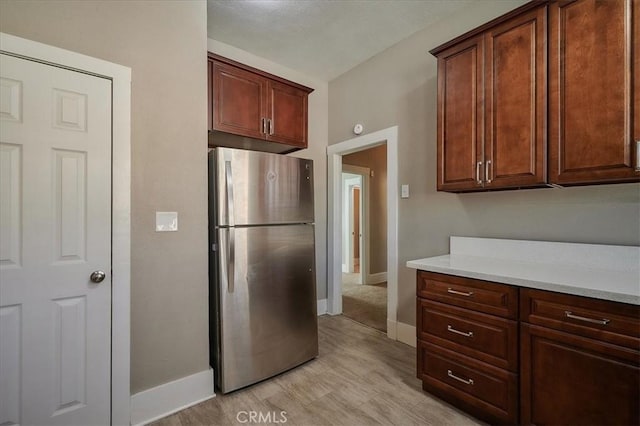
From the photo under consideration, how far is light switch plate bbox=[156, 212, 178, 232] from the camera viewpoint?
1781 millimetres

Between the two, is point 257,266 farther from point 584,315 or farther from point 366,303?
point 366,303

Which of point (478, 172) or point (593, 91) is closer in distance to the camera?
point (593, 91)

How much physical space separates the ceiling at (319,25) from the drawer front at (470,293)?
214 centimetres

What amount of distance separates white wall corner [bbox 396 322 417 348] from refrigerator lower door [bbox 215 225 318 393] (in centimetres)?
89

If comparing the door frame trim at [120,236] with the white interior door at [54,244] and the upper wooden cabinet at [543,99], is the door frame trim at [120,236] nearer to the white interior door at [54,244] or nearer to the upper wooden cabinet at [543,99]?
the white interior door at [54,244]

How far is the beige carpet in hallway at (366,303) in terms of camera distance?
3407mm

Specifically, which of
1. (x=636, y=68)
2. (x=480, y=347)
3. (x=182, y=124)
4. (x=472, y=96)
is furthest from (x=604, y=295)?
(x=182, y=124)

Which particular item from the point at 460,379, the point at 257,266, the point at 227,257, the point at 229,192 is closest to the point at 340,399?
the point at 460,379

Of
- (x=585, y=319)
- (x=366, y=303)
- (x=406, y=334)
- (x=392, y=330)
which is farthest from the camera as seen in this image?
(x=366, y=303)

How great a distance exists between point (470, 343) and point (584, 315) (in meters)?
0.58

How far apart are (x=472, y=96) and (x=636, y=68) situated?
75cm

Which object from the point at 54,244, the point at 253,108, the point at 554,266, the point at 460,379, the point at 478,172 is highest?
the point at 253,108

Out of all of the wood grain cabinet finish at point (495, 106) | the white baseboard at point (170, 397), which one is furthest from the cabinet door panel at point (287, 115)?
the white baseboard at point (170, 397)

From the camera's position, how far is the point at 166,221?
181cm
